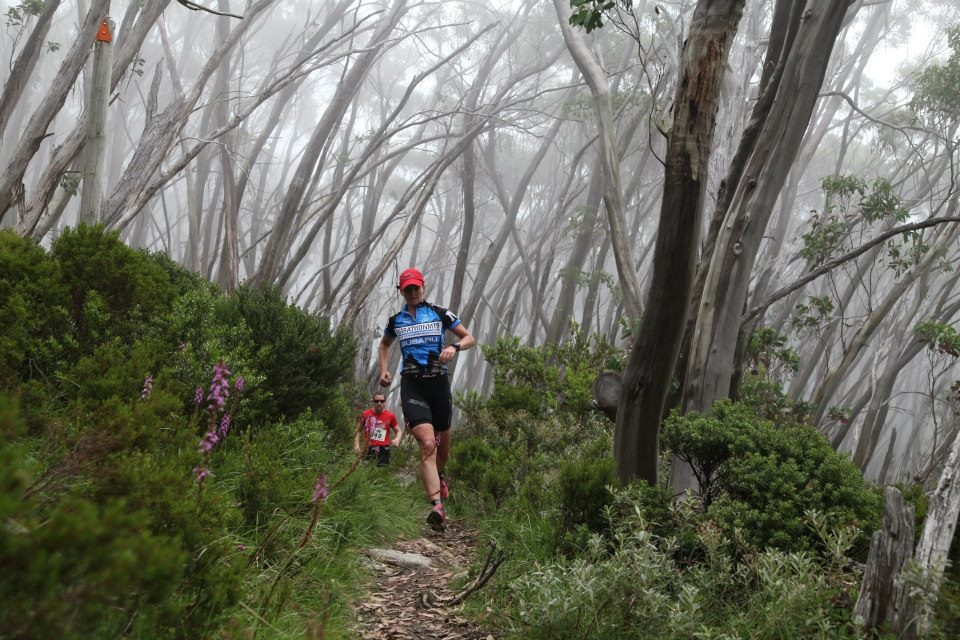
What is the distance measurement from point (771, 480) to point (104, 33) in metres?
6.76

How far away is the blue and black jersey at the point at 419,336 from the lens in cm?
551

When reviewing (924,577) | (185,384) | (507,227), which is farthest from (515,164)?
(924,577)

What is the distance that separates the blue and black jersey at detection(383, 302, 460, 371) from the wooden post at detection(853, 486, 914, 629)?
341 cm

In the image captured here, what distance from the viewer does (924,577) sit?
253 cm

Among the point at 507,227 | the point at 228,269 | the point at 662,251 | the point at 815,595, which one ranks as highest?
the point at 507,227

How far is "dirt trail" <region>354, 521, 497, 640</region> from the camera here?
348 cm

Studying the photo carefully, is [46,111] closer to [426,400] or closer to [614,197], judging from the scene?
[426,400]

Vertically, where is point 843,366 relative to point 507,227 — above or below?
below

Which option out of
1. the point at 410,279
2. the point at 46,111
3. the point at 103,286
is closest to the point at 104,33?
the point at 46,111

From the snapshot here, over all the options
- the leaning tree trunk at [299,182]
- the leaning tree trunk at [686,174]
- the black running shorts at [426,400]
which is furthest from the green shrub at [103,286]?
the leaning tree trunk at [299,182]

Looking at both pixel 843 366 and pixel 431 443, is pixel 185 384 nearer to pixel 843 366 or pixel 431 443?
pixel 431 443

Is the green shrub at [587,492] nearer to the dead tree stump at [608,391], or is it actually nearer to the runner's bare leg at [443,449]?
the runner's bare leg at [443,449]

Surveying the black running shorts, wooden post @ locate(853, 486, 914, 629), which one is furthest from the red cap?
wooden post @ locate(853, 486, 914, 629)

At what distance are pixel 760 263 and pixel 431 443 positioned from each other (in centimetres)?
717
